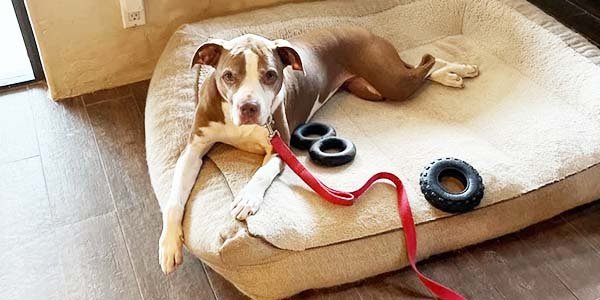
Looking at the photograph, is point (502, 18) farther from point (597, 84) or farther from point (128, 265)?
point (128, 265)

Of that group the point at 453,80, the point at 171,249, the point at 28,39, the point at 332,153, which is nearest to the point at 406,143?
the point at 332,153

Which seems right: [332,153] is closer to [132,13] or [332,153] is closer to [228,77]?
[228,77]

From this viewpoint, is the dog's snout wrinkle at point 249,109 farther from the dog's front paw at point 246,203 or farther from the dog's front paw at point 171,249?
the dog's front paw at point 171,249

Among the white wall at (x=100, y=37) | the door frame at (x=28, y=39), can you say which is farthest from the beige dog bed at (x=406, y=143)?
the door frame at (x=28, y=39)

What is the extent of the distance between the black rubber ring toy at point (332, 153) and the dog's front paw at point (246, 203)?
254 mm

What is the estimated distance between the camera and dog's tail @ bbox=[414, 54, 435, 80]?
7.73ft

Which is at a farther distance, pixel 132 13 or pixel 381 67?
pixel 132 13

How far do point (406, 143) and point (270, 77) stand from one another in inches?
22.8

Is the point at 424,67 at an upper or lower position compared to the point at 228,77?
lower

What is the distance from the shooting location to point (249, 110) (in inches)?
67.9

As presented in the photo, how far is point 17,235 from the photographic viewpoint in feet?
6.63

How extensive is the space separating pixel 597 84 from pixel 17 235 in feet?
6.28

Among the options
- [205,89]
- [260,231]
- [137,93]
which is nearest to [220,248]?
[260,231]

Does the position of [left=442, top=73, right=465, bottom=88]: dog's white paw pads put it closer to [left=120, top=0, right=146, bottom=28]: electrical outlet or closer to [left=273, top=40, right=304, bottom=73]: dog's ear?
[left=273, top=40, right=304, bottom=73]: dog's ear
